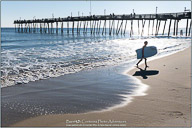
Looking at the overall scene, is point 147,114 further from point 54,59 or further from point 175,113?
point 54,59

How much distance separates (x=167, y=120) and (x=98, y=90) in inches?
109

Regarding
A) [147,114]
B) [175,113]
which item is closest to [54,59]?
[147,114]

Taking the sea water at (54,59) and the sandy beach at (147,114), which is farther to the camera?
the sea water at (54,59)

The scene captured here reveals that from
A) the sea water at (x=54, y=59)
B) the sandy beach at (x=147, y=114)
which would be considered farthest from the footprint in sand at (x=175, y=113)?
the sea water at (x=54, y=59)

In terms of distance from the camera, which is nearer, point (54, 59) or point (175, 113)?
point (175, 113)

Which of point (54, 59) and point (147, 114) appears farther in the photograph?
point (54, 59)

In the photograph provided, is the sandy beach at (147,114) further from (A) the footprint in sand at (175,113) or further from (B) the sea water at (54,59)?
(B) the sea water at (54,59)

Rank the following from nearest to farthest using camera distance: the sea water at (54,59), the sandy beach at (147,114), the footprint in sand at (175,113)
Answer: the sandy beach at (147,114) < the footprint in sand at (175,113) < the sea water at (54,59)

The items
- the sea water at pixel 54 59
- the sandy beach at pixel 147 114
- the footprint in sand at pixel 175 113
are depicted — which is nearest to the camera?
the sandy beach at pixel 147 114

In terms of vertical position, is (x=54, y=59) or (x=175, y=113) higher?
(x=54, y=59)

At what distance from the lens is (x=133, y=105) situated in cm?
501

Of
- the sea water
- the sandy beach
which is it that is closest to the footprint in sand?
the sandy beach

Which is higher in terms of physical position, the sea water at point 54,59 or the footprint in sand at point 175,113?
the sea water at point 54,59

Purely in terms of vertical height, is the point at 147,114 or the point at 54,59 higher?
the point at 54,59
